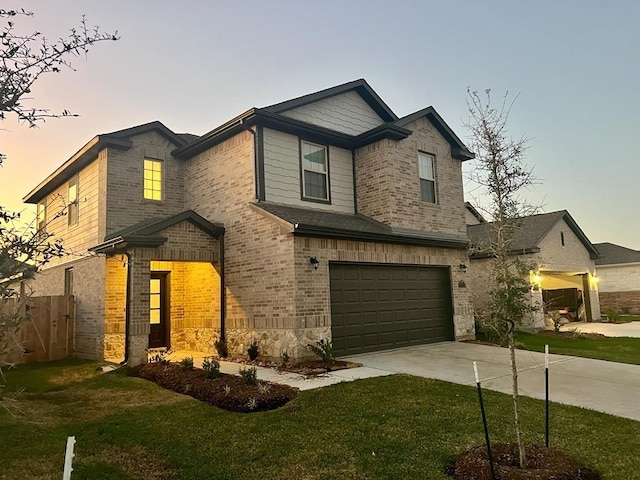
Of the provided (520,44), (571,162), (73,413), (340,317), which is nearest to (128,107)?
(340,317)

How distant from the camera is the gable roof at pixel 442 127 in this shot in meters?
14.3

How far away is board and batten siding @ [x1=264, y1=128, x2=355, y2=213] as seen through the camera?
39.9ft

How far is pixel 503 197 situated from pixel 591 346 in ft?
37.2

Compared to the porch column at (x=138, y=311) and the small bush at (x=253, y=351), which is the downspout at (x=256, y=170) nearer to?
the porch column at (x=138, y=311)

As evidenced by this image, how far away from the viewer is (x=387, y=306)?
12445mm

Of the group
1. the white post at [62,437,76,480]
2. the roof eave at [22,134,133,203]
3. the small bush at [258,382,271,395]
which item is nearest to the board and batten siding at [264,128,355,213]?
the roof eave at [22,134,133,203]

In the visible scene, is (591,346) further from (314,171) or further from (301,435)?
(301,435)

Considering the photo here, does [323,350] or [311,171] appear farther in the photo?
[311,171]

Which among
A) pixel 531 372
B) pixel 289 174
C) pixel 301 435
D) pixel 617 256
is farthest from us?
pixel 617 256

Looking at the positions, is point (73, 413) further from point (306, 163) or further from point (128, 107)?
point (128, 107)

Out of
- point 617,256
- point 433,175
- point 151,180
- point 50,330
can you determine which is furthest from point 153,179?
point 617,256

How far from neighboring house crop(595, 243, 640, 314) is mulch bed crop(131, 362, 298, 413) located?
28.7 metres

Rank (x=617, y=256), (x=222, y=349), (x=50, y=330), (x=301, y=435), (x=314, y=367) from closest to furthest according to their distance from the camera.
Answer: (x=301, y=435), (x=314, y=367), (x=222, y=349), (x=50, y=330), (x=617, y=256)

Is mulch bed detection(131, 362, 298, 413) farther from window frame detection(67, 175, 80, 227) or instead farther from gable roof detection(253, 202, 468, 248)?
window frame detection(67, 175, 80, 227)
